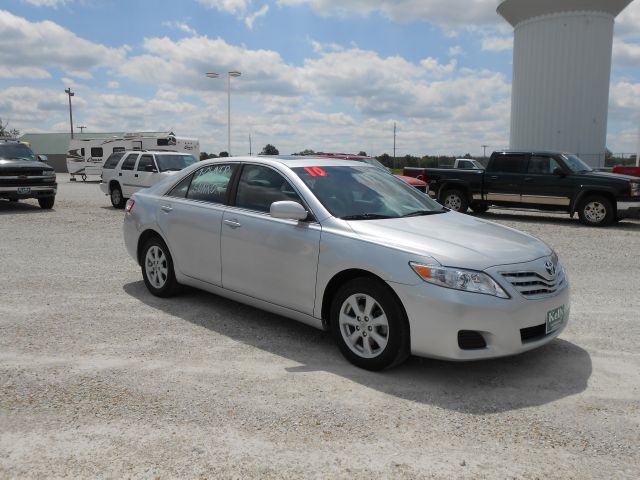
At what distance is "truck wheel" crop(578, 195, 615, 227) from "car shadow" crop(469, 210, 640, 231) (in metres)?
0.18

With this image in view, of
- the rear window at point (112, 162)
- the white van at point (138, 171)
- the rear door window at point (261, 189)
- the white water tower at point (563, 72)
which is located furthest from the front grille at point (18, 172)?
the white water tower at point (563, 72)

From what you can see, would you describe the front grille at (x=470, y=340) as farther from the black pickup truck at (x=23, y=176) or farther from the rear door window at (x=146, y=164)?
the black pickup truck at (x=23, y=176)

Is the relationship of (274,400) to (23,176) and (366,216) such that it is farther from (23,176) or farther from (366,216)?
(23,176)

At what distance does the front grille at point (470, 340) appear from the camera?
3969 millimetres

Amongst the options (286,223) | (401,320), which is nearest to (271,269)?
(286,223)

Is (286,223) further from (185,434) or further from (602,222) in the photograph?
(602,222)

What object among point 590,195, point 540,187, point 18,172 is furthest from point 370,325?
point 18,172

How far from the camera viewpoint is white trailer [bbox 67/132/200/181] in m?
31.8

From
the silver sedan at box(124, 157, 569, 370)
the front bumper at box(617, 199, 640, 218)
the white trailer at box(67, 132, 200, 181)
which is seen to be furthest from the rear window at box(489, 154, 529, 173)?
the white trailer at box(67, 132, 200, 181)

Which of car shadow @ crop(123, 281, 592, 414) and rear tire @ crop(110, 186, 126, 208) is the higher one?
rear tire @ crop(110, 186, 126, 208)

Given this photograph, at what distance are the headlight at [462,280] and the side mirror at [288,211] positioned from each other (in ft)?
3.88

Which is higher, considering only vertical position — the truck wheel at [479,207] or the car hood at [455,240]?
the car hood at [455,240]

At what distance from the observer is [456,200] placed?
648 inches

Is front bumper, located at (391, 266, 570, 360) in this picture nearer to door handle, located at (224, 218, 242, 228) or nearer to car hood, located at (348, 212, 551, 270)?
car hood, located at (348, 212, 551, 270)
